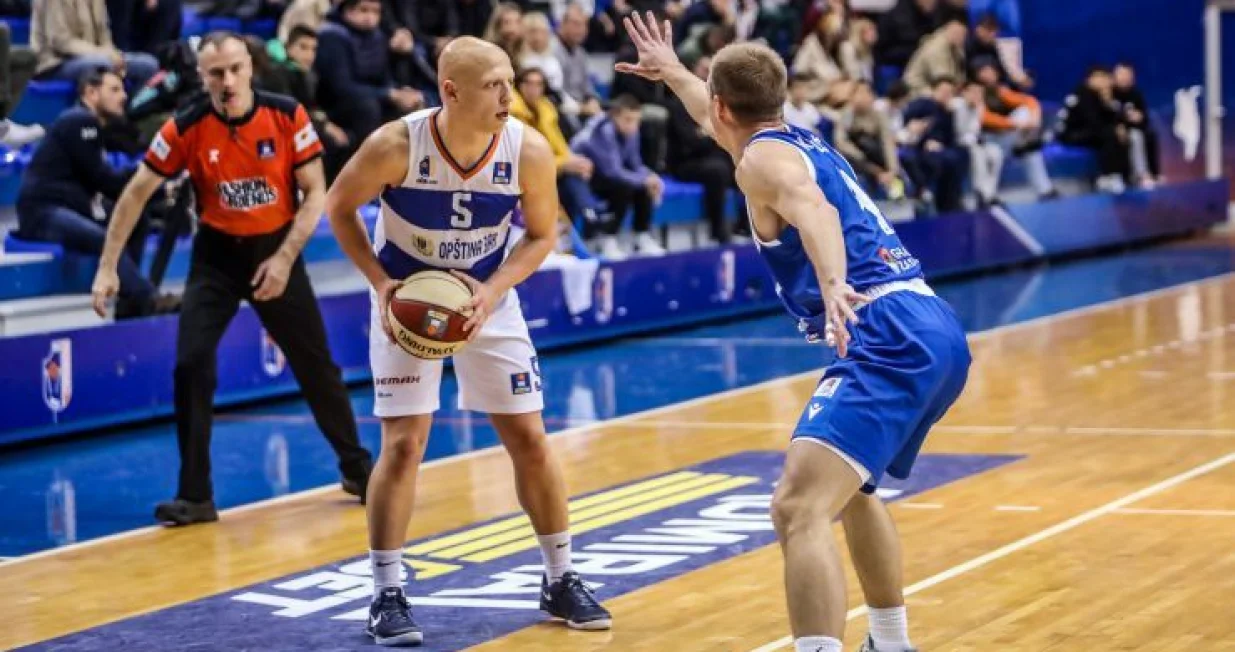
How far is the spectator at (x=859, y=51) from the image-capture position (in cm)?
2038

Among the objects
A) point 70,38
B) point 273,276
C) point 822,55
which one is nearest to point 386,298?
point 273,276

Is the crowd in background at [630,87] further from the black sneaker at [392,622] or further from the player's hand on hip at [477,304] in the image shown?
the black sneaker at [392,622]

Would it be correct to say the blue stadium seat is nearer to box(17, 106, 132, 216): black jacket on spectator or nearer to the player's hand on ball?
box(17, 106, 132, 216): black jacket on spectator

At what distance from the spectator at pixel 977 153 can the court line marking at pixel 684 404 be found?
2.95 metres

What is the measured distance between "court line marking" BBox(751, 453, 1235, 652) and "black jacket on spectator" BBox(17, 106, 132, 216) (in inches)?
246

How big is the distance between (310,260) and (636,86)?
4169 mm

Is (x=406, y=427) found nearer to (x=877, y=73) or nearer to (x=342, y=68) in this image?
(x=342, y=68)

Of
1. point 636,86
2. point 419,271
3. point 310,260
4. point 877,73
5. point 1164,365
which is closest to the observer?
point 419,271

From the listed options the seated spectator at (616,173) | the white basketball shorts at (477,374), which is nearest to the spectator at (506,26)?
the seated spectator at (616,173)

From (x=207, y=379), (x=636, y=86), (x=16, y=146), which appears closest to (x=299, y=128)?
(x=207, y=379)

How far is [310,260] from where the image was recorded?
13914mm

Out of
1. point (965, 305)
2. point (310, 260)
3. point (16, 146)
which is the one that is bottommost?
point (965, 305)

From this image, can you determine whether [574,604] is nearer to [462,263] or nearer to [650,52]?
[462,263]

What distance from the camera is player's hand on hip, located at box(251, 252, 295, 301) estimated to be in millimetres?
8453
